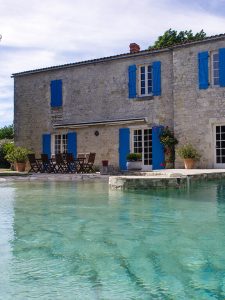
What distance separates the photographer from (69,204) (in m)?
7.93

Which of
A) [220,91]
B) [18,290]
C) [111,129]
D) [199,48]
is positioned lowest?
[18,290]

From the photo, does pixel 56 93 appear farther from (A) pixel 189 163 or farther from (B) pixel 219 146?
(B) pixel 219 146

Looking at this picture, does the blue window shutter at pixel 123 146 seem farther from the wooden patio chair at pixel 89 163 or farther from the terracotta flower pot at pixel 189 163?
the terracotta flower pot at pixel 189 163

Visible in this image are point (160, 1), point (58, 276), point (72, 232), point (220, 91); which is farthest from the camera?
point (220, 91)

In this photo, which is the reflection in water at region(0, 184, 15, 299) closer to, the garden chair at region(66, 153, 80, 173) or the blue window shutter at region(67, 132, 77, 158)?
the garden chair at region(66, 153, 80, 173)

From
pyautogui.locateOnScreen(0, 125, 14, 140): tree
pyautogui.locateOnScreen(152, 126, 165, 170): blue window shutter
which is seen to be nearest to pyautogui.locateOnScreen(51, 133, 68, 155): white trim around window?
pyautogui.locateOnScreen(152, 126, 165, 170): blue window shutter

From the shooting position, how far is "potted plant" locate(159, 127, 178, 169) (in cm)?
1605

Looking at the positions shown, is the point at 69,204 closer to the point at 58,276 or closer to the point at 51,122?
the point at 58,276

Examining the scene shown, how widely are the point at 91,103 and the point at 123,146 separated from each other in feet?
8.57

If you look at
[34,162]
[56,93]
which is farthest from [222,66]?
[56,93]

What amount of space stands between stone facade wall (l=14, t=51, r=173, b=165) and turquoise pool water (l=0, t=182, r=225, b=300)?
369 inches

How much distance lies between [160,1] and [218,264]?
8.82 meters

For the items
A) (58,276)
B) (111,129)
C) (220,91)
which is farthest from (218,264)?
(111,129)

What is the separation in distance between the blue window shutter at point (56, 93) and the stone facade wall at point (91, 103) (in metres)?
0.23
